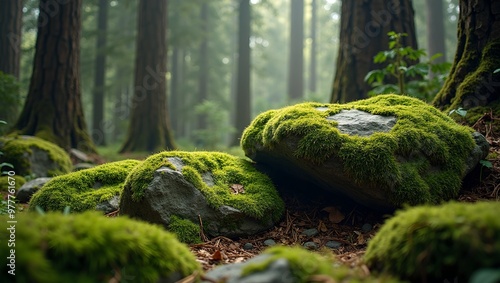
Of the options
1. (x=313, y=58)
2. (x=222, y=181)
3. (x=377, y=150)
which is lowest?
(x=222, y=181)

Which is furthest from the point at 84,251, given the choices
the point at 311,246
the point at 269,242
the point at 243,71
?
the point at 243,71

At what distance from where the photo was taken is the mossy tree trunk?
160 inches

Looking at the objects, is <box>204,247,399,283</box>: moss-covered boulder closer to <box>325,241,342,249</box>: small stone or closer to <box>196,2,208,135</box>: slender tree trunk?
<box>325,241,342,249</box>: small stone

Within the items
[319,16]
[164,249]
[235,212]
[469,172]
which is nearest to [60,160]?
[235,212]

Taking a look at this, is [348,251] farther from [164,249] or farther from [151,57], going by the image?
[151,57]

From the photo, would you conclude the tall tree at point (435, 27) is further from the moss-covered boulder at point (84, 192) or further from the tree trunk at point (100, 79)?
the moss-covered boulder at point (84, 192)

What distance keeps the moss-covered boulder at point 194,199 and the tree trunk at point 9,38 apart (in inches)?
402

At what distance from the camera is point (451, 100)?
4383mm

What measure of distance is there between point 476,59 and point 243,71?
42.1 feet

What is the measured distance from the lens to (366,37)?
6.41 m

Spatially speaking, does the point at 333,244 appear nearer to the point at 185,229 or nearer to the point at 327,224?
the point at 327,224

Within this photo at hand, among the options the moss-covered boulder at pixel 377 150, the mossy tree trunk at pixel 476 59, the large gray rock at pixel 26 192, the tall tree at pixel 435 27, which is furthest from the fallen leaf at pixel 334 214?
the tall tree at pixel 435 27

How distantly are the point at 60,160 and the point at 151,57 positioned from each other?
540 cm

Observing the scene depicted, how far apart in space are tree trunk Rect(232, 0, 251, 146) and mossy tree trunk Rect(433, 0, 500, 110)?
11.5 metres
